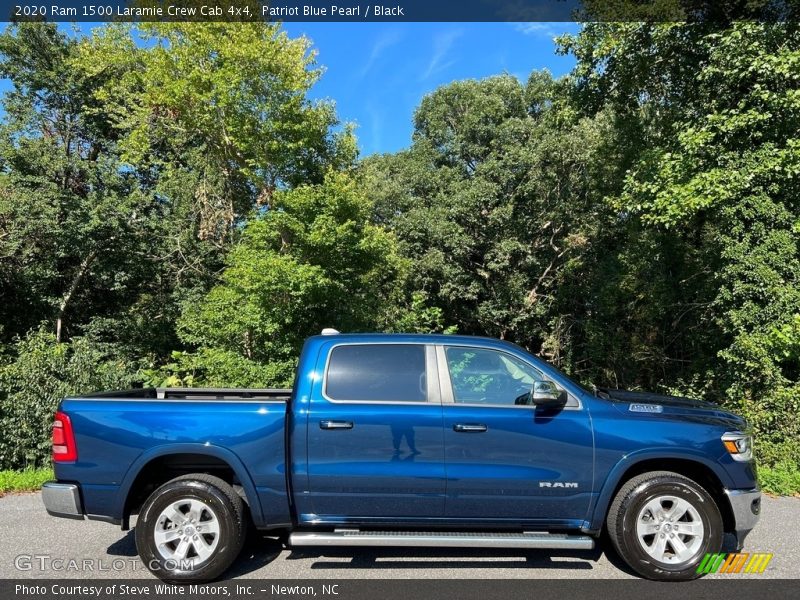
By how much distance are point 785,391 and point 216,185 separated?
15940mm

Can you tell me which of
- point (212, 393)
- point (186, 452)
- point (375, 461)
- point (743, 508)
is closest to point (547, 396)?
point (375, 461)

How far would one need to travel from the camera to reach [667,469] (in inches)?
169

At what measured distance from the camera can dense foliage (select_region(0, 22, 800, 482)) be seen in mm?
9250

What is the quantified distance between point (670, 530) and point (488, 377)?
1.69 meters

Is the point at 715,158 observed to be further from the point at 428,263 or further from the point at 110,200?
the point at 110,200

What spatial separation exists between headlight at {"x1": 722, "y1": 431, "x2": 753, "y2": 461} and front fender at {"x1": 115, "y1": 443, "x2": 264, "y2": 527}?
11.3 ft

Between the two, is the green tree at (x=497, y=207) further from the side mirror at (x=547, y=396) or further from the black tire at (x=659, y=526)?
the side mirror at (x=547, y=396)

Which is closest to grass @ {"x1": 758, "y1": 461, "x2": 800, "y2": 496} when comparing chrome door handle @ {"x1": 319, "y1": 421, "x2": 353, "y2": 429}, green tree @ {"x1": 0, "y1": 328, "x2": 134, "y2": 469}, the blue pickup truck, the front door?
the blue pickup truck

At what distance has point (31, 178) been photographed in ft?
50.5

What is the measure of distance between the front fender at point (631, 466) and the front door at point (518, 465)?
100 mm

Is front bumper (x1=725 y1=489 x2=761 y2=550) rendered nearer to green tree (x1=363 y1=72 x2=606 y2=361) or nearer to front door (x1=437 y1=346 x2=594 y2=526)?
front door (x1=437 y1=346 x2=594 y2=526)

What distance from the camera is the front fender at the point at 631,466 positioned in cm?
406

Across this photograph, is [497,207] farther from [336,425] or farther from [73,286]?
[336,425]

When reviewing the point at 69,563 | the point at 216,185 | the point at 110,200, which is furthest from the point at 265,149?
the point at 69,563
